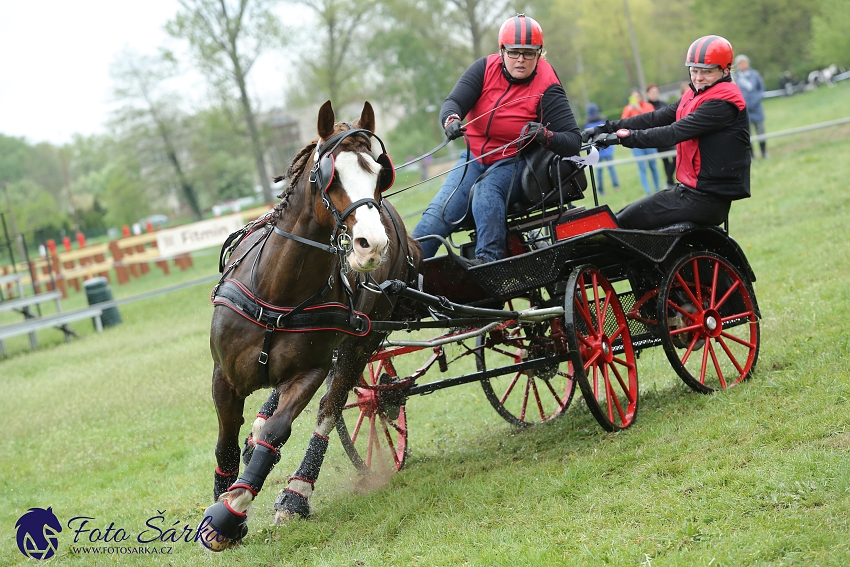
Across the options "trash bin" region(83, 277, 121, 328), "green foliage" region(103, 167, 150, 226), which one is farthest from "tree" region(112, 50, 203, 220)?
"trash bin" region(83, 277, 121, 328)

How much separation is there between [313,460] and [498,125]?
8.05 feet

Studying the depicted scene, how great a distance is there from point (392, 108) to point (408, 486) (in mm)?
45072

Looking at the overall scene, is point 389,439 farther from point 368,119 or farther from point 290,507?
point 368,119

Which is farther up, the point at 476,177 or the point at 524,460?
the point at 476,177

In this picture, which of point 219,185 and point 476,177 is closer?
point 476,177

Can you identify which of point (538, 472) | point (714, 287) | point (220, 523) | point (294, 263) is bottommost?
point (538, 472)

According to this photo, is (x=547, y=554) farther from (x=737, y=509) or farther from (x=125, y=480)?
(x=125, y=480)

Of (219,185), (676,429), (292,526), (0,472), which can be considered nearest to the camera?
(292,526)

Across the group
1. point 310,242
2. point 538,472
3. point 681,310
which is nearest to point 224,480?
point 310,242

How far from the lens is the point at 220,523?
4145mm

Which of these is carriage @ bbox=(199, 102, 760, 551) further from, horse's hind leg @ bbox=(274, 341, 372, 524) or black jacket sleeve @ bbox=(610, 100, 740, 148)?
black jacket sleeve @ bbox=(610, 100, 740, 148)

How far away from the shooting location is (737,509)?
3.76 meters

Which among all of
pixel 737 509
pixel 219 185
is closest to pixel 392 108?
pixel 219 185

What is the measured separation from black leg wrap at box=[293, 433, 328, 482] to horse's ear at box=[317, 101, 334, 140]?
1839 mm
